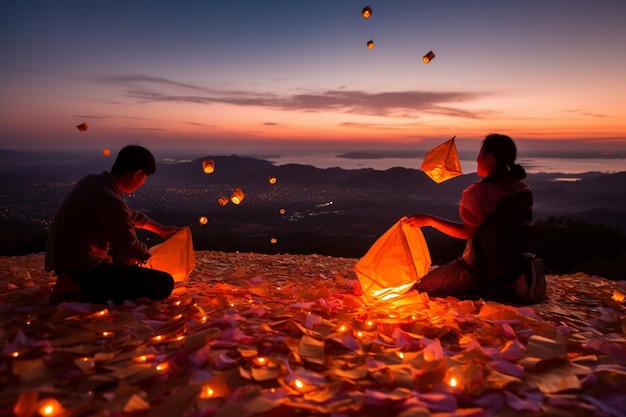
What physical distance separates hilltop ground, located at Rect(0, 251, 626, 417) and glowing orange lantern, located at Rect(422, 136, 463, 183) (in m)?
1.60

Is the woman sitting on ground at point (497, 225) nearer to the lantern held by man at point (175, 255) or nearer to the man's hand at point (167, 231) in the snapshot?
the lantern held by man at point (175, 255)

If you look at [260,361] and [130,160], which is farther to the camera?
[130,160]

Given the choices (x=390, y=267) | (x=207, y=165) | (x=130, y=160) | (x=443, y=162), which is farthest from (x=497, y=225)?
(x=207, y=165)

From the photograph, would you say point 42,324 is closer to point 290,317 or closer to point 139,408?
point 139,408

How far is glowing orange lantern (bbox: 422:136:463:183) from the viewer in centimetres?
515

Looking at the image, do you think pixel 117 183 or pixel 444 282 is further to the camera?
pixel 444 282

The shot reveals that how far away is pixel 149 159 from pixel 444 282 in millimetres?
3779

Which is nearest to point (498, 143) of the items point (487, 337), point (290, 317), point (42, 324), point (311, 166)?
point (487, 337)

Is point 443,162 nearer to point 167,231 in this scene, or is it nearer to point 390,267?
point 390,267

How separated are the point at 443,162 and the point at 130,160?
3.69 m

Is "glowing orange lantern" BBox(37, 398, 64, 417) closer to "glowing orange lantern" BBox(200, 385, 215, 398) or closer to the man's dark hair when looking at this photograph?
"glowing orange lantern" BBox(200, 385, 215, 398)

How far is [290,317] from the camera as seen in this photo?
3926mm

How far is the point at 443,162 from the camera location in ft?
16.9

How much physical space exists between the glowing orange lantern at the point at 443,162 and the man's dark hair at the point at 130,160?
3.37m
